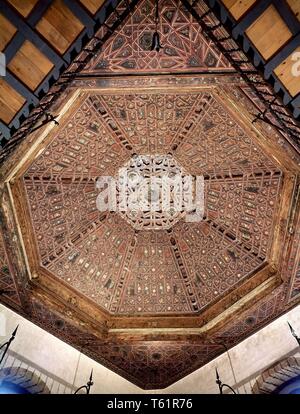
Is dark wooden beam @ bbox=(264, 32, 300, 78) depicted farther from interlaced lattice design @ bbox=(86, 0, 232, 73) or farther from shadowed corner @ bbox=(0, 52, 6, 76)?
shadowed corner @ bbox=(0, 52, 6, 76)

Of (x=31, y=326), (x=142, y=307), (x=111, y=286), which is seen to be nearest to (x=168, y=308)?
(x=142, y=307)

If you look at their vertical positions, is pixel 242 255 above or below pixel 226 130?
below

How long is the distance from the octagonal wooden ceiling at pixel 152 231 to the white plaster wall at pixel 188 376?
164 mm

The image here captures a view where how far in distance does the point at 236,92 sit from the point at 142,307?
14.1 ft

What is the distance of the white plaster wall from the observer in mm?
5203

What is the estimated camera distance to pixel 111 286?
6348 mm

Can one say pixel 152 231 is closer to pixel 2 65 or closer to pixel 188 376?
pixel 188 376

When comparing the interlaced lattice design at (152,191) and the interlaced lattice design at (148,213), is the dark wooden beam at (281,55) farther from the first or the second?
the interlaced lattice design at (152,191)

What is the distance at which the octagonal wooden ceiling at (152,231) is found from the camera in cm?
433

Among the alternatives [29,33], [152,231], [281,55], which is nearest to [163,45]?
[281,55]

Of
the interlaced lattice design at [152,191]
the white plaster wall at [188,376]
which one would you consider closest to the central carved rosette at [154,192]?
the interlaced lattice design at [152,191]

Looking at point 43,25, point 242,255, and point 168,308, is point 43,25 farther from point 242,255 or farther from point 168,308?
point 168,308

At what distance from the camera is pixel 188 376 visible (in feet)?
19.7

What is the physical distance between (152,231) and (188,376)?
2780 mm
